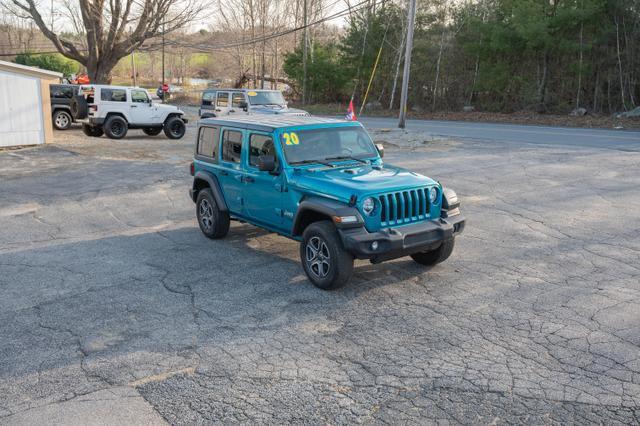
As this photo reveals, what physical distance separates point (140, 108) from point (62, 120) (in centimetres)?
539

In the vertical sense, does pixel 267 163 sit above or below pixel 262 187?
above

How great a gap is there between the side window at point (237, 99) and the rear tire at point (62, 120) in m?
7.78

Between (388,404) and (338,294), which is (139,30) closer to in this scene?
(338,294)

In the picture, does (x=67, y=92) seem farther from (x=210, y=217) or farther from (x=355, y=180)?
(x=355, y=180)

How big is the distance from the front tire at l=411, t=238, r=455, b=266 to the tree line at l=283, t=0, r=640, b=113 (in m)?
25.1

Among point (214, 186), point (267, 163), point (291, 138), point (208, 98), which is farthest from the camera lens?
point (208, 98)

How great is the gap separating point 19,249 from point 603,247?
799 cm

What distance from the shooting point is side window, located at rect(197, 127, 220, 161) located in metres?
7.99

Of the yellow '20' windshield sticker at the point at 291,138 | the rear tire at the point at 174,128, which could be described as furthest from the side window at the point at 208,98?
the yellow '20' windshield sticker at the point at 291,138

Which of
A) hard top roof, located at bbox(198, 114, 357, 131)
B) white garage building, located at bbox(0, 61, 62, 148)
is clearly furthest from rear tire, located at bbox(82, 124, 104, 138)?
hard top roof, located at bbox(198, 114, 357, 131)

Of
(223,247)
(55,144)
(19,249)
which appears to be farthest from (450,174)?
(55,144)

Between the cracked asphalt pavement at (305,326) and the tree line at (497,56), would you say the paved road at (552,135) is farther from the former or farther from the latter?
the cracked asphalt pavement at (305,326)

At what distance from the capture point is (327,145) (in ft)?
23.2

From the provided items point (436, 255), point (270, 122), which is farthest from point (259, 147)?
point (436, 255)
